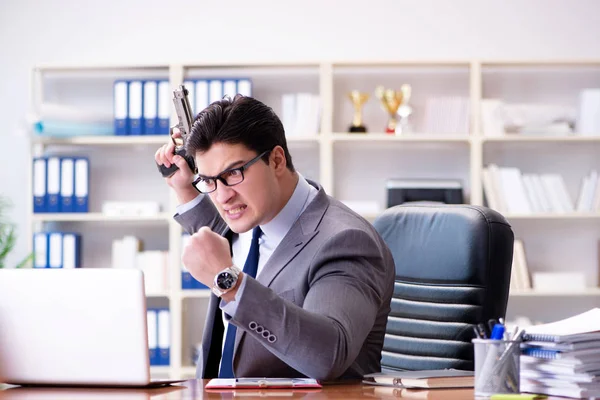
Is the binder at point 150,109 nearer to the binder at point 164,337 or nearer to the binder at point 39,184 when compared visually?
the binder at point 39,184

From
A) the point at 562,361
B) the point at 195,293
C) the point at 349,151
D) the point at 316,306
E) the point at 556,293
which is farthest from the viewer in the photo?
the point at 349,151

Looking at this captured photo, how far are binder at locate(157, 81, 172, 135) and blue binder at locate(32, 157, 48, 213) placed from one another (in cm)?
62

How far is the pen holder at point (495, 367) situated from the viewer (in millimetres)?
1518

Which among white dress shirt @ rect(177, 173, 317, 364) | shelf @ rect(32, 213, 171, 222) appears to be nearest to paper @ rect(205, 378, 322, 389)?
white dress shirt @ rect(177, 173, 317, 364)

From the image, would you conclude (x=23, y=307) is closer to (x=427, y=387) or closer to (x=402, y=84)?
(x=427, y=387)

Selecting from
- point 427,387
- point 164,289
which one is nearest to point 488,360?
point 427,387

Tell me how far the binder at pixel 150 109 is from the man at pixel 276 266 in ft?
8.03

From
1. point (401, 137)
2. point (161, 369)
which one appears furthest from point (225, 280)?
point (161, 369)

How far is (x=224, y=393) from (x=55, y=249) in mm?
3102

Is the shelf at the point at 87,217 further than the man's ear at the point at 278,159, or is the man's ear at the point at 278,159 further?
the shelf at the point at 87,217

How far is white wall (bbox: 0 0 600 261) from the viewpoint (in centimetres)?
467

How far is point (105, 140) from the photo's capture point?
451cm

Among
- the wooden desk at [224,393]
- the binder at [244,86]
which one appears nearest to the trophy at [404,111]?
the binder at [244,86]

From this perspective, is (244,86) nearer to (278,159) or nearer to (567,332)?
(278,159)
